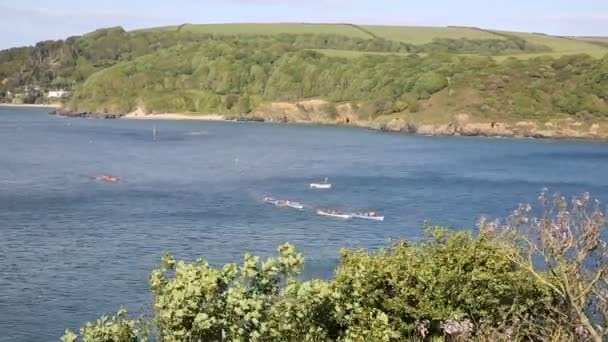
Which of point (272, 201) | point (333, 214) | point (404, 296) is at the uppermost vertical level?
point (404, 296)

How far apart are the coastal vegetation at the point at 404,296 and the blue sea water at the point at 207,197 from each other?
19409 millimetres

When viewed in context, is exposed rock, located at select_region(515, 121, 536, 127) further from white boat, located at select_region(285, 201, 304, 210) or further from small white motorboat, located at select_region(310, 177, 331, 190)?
white boat, located at select_region(285, 201, 304, 210)

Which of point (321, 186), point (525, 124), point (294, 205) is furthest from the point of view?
point (525, 124)

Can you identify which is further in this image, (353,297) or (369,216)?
(369,216)

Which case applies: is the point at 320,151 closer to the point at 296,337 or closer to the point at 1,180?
the point at 1,180

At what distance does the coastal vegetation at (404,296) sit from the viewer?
51.2 feet

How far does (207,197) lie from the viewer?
79562 millimetres

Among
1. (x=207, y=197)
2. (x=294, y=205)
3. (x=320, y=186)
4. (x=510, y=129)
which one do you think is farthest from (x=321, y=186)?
(x=510, y=129)

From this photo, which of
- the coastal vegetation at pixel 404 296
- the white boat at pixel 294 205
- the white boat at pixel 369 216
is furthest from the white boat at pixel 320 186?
the coastal vegetation at pixel 404 296

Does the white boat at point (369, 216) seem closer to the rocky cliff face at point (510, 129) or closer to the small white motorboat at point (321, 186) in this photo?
the small white motorboat at point (321, 186)

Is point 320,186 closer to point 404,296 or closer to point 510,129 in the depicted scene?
point 404,296

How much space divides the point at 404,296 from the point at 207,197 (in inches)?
2238

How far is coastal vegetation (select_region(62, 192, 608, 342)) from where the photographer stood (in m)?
15.6

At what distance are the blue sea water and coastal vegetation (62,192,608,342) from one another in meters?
19.4
